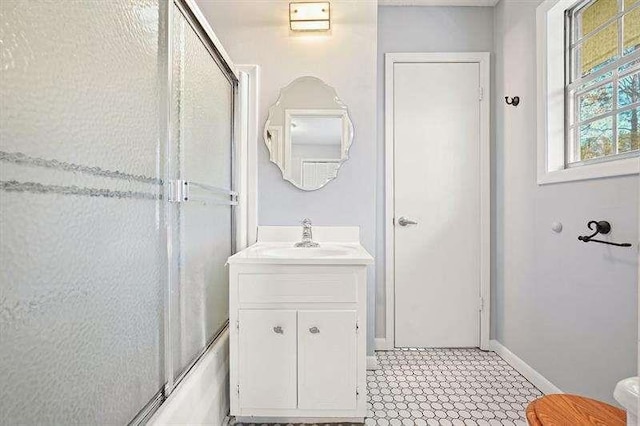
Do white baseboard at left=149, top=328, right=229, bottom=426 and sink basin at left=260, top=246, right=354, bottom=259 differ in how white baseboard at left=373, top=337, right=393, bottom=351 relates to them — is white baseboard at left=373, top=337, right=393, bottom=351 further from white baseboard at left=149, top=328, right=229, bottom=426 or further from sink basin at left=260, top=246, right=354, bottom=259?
white baseboard at left=149, top=328, right=229, bottom=426

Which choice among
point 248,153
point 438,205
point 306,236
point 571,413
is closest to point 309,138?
point 248,153

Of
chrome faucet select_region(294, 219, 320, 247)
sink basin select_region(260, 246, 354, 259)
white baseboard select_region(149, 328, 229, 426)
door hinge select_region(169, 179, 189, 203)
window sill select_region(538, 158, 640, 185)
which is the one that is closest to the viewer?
white baseboard select_region(149, 328, 229, 426)

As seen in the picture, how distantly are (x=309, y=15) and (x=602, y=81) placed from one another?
1552 mm

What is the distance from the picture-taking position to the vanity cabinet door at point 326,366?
1560mm

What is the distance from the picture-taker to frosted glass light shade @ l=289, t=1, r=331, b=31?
212cm

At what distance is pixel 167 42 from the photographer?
3.91ft

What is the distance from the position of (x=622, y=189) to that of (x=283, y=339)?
4.96 ft

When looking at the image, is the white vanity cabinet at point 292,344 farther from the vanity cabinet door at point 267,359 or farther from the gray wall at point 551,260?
the gray wall at point 551,260

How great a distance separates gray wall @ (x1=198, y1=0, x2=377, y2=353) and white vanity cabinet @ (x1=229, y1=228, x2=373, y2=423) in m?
0.68

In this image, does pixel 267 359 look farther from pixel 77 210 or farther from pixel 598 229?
pixel 598 229

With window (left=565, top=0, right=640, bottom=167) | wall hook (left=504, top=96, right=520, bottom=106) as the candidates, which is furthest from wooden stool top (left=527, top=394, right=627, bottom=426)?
wall hook (left=504, top=96, right=520, bottom=106)

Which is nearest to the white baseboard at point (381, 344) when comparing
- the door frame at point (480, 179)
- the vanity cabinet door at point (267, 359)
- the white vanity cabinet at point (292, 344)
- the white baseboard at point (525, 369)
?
the door frame at point (480, 179)

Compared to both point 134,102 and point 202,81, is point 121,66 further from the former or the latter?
point 202,81

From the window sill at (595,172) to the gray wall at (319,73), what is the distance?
93 cm
